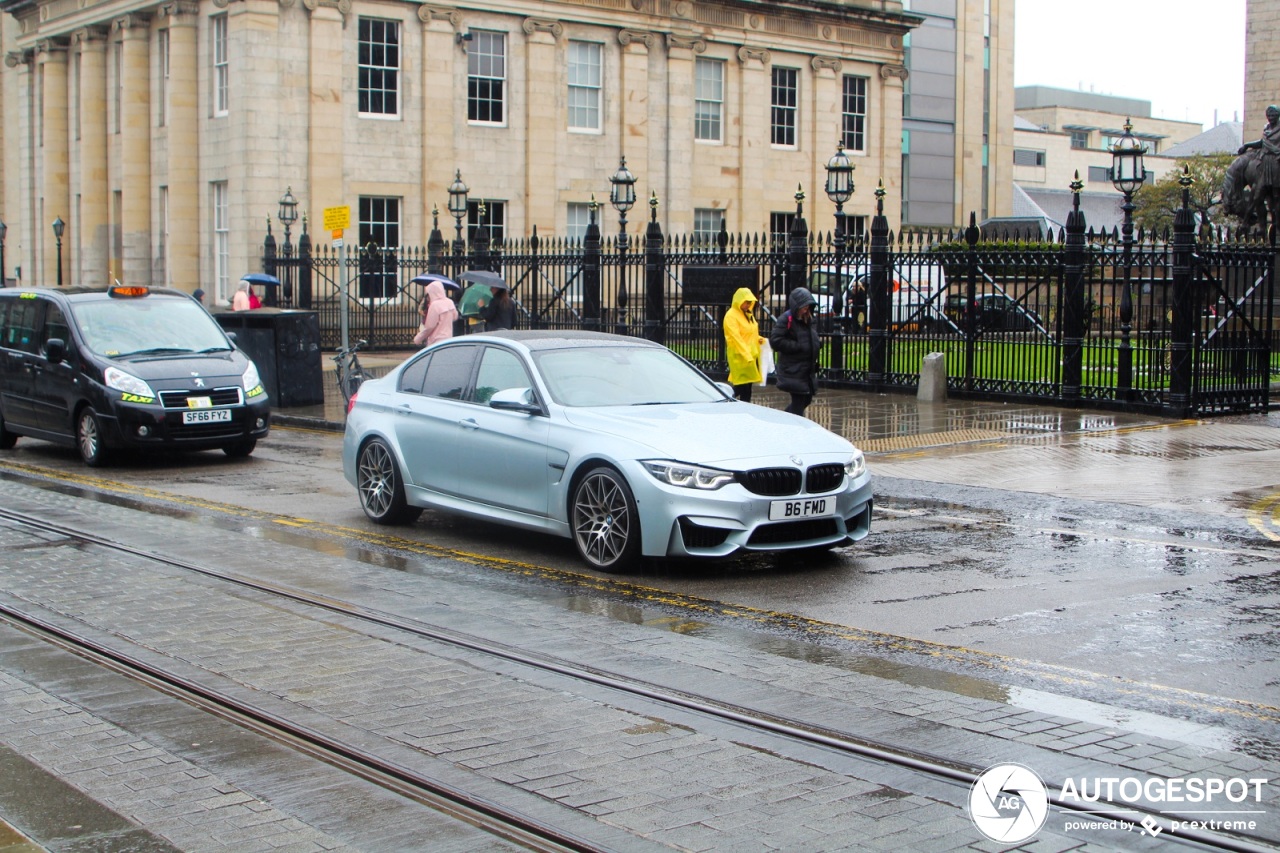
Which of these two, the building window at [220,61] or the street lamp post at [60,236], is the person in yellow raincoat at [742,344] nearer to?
the building window at [220,61]

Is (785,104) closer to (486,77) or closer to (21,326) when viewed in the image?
(486,77)

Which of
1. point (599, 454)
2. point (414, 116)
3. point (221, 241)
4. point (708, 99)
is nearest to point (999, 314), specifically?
point (599, 454)

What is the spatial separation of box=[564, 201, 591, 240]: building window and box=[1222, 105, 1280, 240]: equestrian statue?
20768 millimetres

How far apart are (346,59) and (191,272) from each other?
760cm

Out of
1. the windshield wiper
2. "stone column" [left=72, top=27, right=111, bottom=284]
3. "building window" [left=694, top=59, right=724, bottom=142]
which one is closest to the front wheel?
the windshield wiper

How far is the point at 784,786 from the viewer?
5.28 metres

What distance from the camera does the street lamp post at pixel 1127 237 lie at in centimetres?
1947

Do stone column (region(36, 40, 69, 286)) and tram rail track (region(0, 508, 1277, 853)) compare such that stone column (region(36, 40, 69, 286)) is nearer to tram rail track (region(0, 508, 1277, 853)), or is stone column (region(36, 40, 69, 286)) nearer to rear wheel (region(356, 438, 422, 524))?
rear wheel (region(356, 438, 422, 524))

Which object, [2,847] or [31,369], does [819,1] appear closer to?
[31,369]

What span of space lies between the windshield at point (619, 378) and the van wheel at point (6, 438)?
9195mm

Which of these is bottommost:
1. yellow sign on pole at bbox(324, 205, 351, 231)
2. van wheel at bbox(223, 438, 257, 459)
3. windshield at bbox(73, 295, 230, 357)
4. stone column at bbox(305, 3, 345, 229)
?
van wheel at bbox(223, 438, 257, 459)

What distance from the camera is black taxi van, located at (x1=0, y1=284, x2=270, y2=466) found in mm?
15047

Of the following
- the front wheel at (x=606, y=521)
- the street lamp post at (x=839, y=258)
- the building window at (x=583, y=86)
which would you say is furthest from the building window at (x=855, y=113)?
the front wheel at (x=606, y=521)

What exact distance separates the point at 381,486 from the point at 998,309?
13331mm
